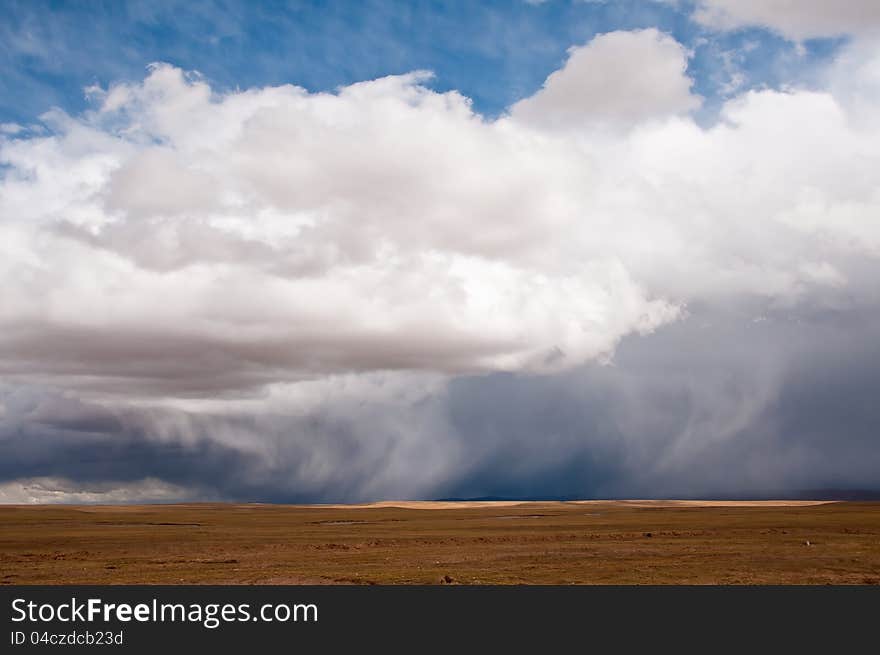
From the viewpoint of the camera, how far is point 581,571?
45125 millimetres

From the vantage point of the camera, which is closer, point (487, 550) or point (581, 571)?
point (581, 571)

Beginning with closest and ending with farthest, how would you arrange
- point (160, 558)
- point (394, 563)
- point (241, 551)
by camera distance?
point (394, 563)
point (160, 558)
point (241, 551)

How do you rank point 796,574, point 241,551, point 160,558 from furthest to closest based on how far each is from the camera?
point 241,551 → point 160,558 → point 796,574

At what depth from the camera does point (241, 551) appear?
63594mm

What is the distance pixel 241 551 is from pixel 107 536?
34.3 metres
